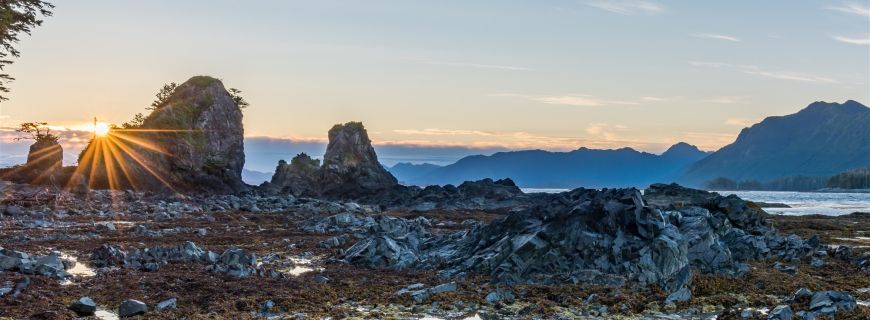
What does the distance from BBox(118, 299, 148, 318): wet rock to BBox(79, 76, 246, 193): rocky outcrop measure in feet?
206

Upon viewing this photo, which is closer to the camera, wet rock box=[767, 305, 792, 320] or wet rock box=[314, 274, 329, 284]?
wet rock box=[767, 305, 792, 320]

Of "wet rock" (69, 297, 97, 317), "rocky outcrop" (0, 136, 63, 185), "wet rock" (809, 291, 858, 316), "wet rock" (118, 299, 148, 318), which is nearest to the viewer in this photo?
"wet rock" (69, 297, 97, 317)

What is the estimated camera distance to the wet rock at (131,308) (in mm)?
13789

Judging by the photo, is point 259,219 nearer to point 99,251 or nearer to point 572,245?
point 99,251

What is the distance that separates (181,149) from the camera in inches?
3034

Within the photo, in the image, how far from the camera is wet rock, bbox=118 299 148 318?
13789 millimetres

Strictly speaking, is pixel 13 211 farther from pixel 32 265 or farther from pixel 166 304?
pixel 166 304

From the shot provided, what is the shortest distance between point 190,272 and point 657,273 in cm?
1425

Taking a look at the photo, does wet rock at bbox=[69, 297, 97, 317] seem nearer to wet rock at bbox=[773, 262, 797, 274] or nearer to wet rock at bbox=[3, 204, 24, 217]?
wet rock at bbox=[773, 262, 797, 274]

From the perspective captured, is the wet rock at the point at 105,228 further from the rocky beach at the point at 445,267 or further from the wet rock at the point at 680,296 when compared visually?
the wet rock at the point at 680,296

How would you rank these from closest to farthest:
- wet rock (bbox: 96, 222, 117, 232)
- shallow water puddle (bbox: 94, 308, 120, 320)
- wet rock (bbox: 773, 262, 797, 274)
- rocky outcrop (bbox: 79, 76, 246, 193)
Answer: shallow water puddle (bbox: 94, 308, 120, 320) < wet rock (bbox: 773, 262, 797, 274) < wet rock (bbox: 96, 222, 117, 232) < rocky outcrop (bbox: 79, 76, 246, 193)

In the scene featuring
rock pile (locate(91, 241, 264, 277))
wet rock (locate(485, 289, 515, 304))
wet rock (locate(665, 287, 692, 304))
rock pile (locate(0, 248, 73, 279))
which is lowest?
rock pile (locate(91, 241, 264, 277))

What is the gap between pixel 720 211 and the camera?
3344cm

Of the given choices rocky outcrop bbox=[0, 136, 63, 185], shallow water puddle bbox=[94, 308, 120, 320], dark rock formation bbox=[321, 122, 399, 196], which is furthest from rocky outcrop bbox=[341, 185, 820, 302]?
dark rock formation bbox=[321, 122, 399, 196]
